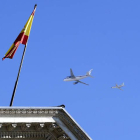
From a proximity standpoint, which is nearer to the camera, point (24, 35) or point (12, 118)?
point (12, 118)

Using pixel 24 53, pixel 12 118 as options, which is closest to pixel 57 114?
pixel 12 118

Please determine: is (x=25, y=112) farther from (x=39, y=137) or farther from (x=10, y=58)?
(x=10, y=58)

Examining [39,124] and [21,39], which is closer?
[39,124]

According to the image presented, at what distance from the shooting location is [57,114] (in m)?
30.9

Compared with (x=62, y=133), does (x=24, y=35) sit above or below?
above

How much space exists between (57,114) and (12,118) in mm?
3161

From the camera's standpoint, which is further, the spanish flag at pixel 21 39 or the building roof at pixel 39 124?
the spanish flag at pixel 21 39

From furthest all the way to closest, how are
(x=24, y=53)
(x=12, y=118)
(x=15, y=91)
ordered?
(x=24, y=53), (x=15, y=91), (x=12, y=118)

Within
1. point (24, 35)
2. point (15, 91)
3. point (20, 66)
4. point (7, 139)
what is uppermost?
point (24, 35)

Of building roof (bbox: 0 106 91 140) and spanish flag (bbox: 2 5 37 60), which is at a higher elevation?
spanish flag (bbox: 2 5 37 60)

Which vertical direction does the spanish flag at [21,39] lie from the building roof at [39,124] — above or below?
above

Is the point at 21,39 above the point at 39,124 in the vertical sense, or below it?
above

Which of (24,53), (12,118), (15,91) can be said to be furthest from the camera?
(24,53)

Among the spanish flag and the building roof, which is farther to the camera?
the spanish flag
